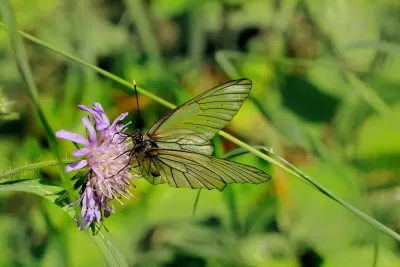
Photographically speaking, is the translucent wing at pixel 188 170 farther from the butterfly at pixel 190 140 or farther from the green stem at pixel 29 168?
the green stem at pixel 29 168

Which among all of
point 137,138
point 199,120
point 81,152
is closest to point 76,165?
point 81,152

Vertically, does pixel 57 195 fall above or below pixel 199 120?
below

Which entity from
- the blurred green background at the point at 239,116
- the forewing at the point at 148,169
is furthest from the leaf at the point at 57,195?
the blurred green background at the point at 239,116

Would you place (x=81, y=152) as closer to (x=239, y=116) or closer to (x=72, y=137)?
(x=72, y=137)

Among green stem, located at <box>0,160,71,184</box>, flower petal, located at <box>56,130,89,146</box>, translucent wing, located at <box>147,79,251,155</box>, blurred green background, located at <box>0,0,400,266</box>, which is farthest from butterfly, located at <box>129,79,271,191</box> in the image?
blurred green background, located at <box>0,0,400,266</box>

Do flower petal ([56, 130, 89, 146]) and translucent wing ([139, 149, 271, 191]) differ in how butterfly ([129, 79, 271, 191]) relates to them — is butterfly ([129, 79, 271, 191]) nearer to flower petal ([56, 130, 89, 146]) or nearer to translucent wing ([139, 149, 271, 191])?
translucent wing ([139, 149, 271, 191])

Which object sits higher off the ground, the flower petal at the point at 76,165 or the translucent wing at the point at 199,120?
the translucent wing at the point at 199,120

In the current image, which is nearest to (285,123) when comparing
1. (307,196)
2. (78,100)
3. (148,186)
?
(307,196)
